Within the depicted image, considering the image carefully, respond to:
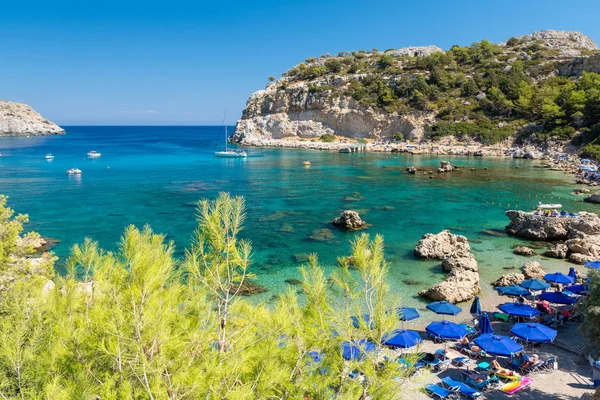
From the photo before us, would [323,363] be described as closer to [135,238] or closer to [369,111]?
[135,238]

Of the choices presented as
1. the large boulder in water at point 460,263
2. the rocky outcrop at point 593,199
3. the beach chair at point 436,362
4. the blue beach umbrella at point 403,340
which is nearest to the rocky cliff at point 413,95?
the rocky outcrop at point 593,199

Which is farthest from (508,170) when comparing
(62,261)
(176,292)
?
(176,292)

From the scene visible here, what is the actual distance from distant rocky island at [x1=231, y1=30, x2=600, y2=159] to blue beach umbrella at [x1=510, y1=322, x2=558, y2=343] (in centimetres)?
6197

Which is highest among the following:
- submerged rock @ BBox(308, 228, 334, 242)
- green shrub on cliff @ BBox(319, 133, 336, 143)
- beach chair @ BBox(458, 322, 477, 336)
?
green shrub on cliff @ BBox(319, 133, 336, 143)

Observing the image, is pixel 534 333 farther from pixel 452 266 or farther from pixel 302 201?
pixel 302 201

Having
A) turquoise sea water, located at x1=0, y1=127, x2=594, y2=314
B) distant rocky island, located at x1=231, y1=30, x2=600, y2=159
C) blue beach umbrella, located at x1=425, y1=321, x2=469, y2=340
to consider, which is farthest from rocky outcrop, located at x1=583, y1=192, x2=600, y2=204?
distant rocky island, located at x1=231, y1=30, x2=600, y2=159

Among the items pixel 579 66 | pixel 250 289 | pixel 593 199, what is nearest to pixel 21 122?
pixel 250 289

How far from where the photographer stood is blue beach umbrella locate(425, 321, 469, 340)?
12812 mm

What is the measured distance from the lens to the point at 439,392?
1051 centimetres

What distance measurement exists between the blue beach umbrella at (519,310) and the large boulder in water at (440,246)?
696 cm

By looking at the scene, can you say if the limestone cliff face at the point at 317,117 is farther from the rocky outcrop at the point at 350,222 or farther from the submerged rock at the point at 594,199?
the rocky outcrop at the point at 350,222

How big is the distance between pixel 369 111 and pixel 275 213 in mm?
62521

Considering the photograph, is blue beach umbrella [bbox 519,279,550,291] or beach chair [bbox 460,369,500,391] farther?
blue beach umbrella [bbox 519,279,550,291]

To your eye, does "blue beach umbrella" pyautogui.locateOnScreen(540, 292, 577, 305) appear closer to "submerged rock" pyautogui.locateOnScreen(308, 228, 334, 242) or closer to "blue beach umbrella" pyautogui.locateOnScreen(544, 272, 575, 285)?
"blue beach umbrella" pyautogui.locateOnScreen(544, 272, 575, 285)
